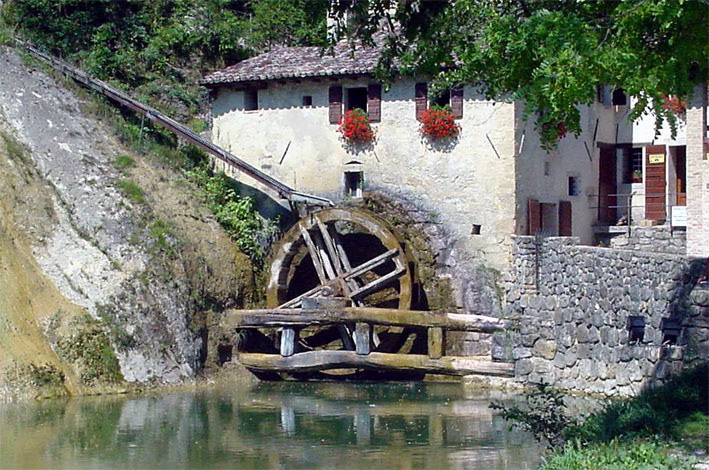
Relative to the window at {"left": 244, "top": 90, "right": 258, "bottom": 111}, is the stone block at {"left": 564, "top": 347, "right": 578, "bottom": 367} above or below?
below

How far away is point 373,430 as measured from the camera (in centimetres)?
1822

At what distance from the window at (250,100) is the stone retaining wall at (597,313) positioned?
6.04m

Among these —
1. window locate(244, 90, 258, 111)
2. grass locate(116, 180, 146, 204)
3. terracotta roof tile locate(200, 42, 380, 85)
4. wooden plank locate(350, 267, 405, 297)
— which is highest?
terracotta roof tile locate(200, 42, 380, 85)

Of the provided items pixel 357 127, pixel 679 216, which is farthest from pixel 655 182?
pixel 357 127

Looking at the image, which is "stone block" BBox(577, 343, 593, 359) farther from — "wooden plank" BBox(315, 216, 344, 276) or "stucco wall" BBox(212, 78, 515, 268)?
"wooden plank" BBox(315, 216, 344, 276)

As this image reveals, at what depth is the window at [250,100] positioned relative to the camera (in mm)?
26250

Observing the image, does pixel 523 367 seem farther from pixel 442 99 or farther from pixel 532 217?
pixel 442 99

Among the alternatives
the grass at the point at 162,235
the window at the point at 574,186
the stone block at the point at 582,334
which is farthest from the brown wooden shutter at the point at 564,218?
the grass at the point at 162,235

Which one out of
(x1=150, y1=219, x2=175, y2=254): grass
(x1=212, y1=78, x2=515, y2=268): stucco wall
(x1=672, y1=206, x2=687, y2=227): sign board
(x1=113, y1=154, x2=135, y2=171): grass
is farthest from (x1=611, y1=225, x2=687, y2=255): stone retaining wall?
(x1=113, y1=154, x2=135, y2=171): grass

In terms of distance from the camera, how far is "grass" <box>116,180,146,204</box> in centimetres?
2362

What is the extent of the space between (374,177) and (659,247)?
6.17 meters

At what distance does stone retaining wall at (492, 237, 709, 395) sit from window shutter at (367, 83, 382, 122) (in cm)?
354

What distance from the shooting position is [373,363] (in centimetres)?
2278

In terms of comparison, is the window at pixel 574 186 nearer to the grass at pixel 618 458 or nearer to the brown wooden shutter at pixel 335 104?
the brown wooden shutter at pixel 335 104
